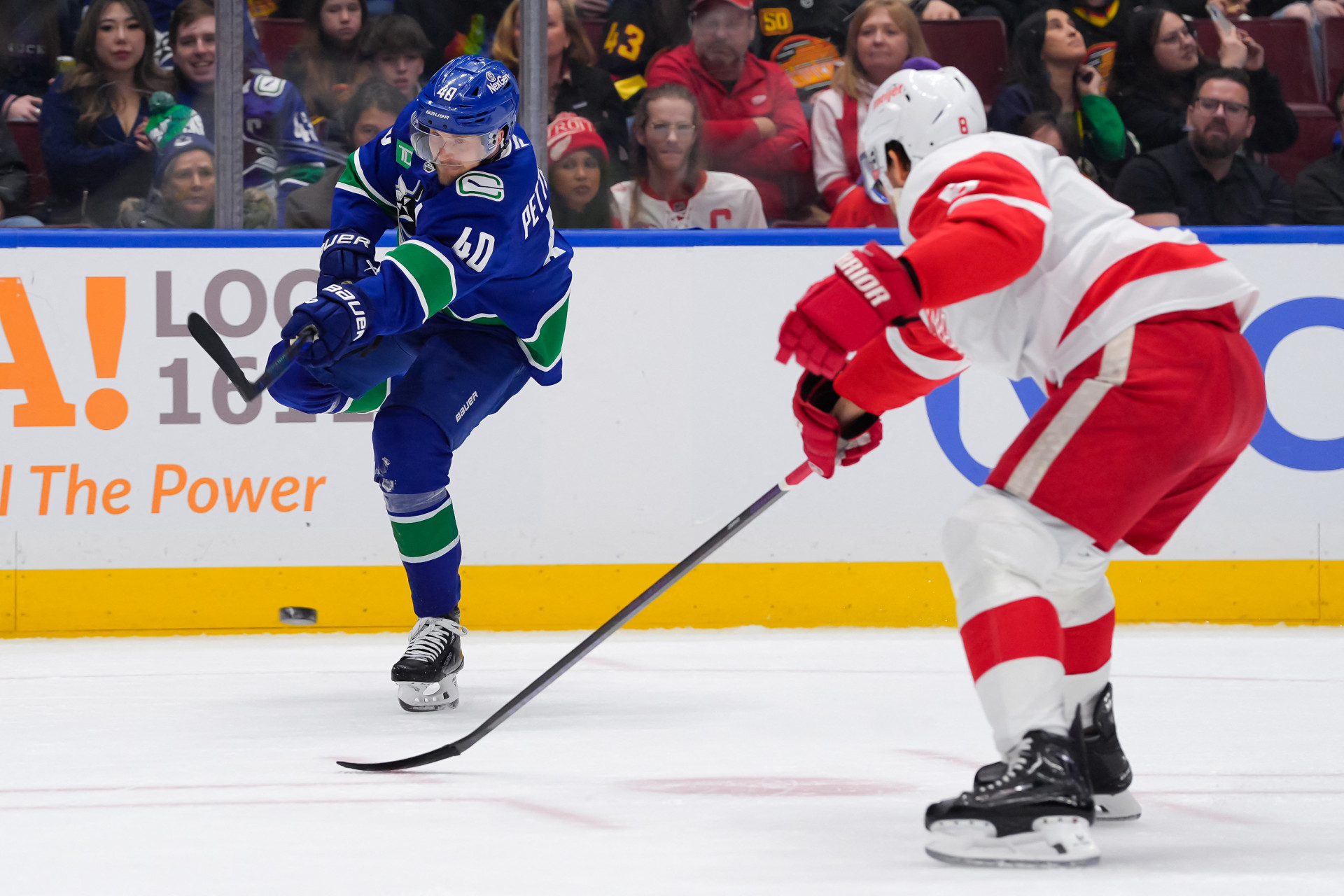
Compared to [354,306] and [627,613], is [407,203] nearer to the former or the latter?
[354,306]

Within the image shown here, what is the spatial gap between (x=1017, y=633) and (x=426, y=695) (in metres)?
1.55

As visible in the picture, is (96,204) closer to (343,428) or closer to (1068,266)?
(343,428)

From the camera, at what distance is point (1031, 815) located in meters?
1.75

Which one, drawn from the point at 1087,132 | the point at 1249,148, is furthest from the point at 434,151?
the point at 1249,148

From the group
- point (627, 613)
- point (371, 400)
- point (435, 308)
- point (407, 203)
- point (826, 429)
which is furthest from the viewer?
point (371, 400)

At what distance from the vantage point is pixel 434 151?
2971 mm

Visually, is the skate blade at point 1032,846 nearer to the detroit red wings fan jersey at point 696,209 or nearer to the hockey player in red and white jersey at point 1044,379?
the hockey player in red and white jersey at point 1044,379

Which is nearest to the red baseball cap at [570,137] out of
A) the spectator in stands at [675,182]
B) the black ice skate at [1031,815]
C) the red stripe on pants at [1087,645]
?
the spectator in stands at [675,182]

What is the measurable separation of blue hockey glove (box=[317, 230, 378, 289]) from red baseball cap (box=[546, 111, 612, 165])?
4.24ft

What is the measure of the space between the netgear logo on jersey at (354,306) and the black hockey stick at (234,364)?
0.07 meters

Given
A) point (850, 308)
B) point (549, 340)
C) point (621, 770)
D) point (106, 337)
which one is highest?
point (850, 308)

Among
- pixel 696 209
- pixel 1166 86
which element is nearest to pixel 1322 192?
pixel 1166 86

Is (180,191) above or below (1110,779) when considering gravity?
below

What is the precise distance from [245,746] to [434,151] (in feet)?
3.76
